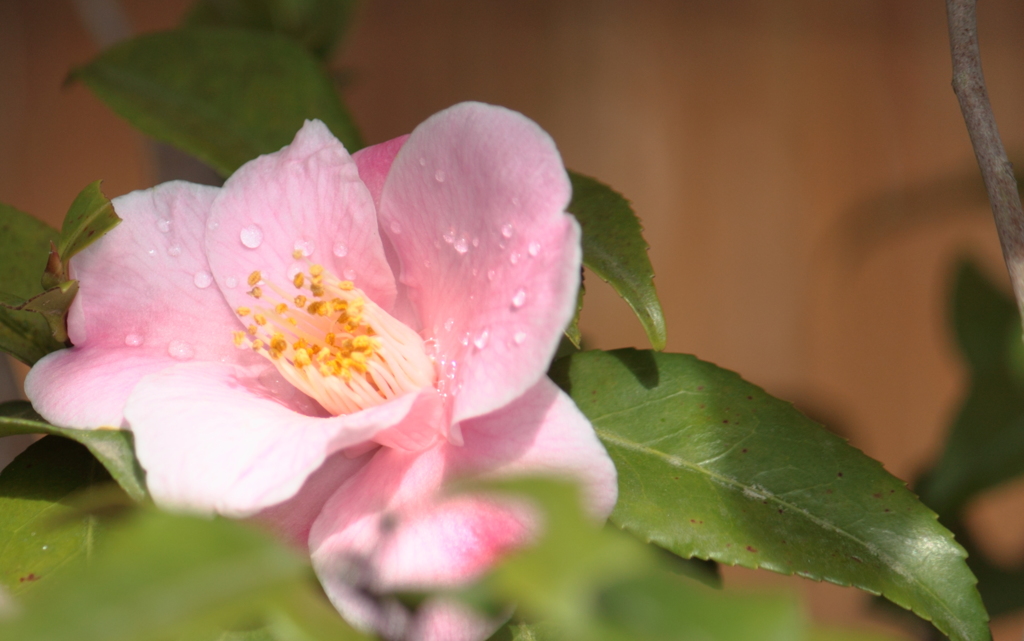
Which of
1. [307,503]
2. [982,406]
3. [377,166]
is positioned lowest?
[982,406]

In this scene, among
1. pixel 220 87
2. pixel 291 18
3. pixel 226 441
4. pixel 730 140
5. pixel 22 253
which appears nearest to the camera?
pixel 226 441

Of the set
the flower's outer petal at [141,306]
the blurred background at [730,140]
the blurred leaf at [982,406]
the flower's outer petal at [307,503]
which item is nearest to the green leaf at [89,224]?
the flower's outer petal at [141,306]

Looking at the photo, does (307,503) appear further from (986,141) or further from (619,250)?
(986,141)

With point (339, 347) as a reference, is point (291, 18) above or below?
above

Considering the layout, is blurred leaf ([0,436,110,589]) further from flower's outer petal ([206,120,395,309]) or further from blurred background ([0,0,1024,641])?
blurred background ([0,0,1024,641])

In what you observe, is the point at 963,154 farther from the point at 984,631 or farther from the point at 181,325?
the point at 181,325

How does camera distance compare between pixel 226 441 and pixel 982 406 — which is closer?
pixel 226 441

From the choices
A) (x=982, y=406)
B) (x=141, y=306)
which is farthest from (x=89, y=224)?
(x=982, y=406)
